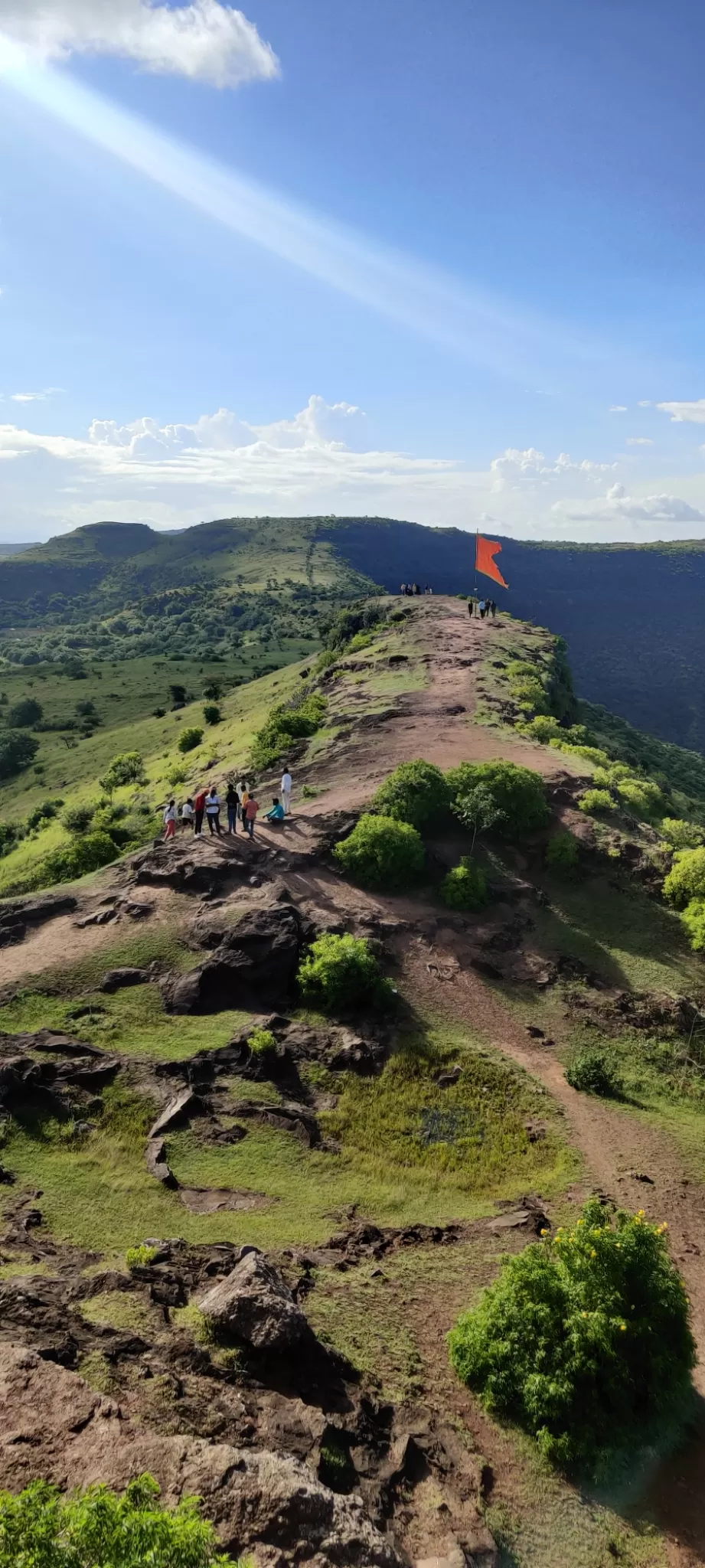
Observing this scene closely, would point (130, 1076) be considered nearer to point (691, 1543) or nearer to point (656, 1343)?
point (656, 1343)

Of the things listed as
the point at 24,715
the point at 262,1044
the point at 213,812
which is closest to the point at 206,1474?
the point at 262,1044

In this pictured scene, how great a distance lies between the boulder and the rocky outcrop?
5.33ft

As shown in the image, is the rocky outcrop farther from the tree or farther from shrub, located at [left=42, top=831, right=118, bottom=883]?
the tree

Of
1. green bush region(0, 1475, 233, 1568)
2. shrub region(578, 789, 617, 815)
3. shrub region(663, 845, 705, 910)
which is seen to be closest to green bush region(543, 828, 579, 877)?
shrub region(578, 789, 617, 815)

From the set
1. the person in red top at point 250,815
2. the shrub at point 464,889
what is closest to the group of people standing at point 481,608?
the shrub at point 464,889

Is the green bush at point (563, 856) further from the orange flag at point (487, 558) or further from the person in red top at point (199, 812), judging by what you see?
the orange flag at point (487, 558)

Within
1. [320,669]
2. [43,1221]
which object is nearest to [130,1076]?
[43,1221]

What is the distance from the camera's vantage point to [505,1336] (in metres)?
11.7

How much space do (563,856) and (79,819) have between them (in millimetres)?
30144

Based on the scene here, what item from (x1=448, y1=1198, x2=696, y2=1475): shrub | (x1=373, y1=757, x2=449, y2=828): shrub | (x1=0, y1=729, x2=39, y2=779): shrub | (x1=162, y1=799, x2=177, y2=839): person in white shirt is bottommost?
(x1=0, y1=729, x2=39, y2=779): shrub

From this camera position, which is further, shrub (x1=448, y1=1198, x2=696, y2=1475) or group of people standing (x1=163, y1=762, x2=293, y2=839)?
group of people standing (x1=163, y1=762, x2=293, y2=839)

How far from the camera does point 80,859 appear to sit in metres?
32.6

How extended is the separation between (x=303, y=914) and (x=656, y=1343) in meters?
14.4

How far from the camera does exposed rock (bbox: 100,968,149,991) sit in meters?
21.0
